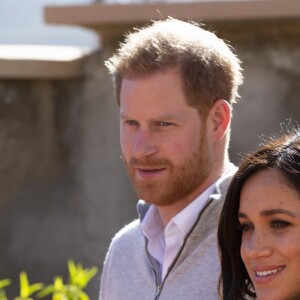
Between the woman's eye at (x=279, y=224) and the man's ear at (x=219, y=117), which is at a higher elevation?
the man's ear at (x=219, y=117)

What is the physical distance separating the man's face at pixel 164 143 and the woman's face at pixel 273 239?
0.49 meters

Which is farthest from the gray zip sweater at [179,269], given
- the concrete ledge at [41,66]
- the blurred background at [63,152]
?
the concrete ledge at [41,66]

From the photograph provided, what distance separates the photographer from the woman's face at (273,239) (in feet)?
8.83

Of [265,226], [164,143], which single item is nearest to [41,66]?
[164,143]

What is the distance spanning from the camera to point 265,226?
2.75 metres

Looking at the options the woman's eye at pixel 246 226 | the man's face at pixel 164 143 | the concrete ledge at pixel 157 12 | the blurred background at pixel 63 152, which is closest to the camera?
the woman's eye at pixel 246 226

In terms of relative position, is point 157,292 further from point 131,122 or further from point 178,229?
point 131,122

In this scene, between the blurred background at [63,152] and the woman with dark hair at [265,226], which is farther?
the blurred background at [63,152]

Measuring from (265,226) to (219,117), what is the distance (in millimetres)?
711

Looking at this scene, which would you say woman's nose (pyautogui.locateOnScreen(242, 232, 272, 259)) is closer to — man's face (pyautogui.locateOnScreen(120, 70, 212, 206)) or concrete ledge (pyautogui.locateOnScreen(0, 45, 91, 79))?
man's face (pyautogui.locateOnScreen(120, 70, 212, 206))

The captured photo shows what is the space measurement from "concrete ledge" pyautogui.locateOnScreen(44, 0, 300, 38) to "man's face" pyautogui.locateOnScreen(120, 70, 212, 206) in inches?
76.7

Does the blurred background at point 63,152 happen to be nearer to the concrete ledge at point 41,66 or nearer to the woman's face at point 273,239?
the concrete ledge at point 41,66

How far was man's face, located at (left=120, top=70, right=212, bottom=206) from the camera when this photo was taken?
10.8 ft

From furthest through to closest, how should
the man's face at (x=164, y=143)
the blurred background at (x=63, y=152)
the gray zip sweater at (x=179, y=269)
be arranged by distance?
the blurred background at (x=63, y=152) < the man's face at (x=164, y=143) < the gray zip sweater at (x=179, y=269)
